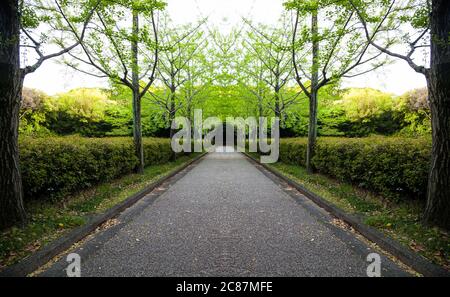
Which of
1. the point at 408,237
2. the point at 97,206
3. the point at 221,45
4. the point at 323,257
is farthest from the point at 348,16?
the point at 221,45

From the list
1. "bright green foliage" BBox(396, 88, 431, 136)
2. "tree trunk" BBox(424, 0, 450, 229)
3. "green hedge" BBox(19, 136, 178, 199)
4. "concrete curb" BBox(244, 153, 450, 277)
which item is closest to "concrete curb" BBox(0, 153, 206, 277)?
"green hedge" BBox(19, 136, 178, 199)

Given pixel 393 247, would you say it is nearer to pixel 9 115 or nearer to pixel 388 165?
pixel 388 165

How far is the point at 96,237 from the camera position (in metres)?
3.85

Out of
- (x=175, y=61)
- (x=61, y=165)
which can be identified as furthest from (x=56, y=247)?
(x=175, y=61)

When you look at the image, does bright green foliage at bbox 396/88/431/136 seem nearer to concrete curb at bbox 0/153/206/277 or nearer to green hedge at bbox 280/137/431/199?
green hedge at bbox 280/137/431/199

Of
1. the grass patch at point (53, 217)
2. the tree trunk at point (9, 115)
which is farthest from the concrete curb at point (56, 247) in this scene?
the tree trunk at point (9, 115)

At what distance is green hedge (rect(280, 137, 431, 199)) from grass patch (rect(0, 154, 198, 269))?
18.8 ft

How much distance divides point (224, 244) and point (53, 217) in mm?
3114

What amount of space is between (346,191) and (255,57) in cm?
1098

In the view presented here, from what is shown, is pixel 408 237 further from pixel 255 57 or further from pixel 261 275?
pixel 255 57

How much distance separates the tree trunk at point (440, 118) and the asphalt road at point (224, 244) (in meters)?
1.31

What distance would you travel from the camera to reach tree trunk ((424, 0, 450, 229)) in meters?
3.71

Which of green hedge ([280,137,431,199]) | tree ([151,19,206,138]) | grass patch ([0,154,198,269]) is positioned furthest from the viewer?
tree ([151,19,206,138])

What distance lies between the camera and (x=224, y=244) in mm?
3545
